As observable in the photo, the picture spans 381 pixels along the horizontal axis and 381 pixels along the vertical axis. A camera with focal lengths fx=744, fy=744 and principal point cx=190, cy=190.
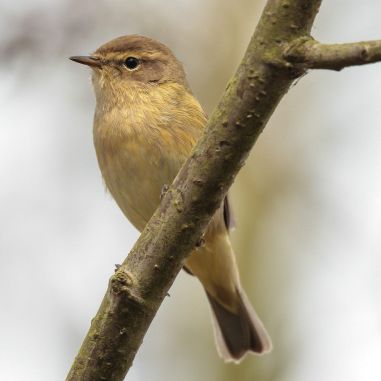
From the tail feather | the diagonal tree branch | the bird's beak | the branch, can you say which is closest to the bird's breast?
the bird's beak

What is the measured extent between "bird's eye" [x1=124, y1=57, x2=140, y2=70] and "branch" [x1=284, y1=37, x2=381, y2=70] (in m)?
3.13

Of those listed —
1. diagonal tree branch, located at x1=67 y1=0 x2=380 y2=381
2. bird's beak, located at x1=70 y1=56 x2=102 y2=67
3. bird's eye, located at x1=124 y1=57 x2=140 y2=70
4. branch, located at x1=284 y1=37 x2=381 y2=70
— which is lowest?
diagonal tree branch, located at x1=67 y1=0 x2=380 y2=381

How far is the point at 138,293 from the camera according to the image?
10.3ft

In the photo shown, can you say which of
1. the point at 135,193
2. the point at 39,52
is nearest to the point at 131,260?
the point at 135,193

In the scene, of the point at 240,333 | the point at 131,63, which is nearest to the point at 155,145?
Answer: the point at 131,63

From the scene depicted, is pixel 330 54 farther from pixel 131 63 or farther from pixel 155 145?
pixel 131 63

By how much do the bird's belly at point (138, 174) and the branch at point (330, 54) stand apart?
7.54ft

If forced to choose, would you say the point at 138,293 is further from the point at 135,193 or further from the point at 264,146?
the point at 264,146

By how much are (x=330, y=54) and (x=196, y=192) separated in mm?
786

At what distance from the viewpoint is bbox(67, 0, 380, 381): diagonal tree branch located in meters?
2.74

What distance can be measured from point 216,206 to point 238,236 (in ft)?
14.1

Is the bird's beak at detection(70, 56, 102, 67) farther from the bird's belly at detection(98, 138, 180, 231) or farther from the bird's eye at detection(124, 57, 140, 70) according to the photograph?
the bird's belly at detection(98, 138, 180, 231)

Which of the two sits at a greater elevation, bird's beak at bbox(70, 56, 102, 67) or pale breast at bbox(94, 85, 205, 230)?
bird's beak at bbox(70, 56, 102, 67)

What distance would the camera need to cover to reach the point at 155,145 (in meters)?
A: 4.94
